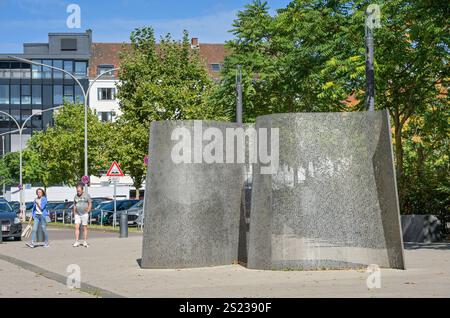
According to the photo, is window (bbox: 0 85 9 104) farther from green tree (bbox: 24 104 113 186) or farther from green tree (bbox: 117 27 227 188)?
green tree (bbox: 117 27 227 188)

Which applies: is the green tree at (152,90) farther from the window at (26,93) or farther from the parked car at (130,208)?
the window at (26,93)

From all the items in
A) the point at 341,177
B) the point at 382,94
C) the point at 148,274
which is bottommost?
the point at 148,274

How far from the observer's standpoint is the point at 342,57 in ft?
84.5

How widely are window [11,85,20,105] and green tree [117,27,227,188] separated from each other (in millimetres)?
56599

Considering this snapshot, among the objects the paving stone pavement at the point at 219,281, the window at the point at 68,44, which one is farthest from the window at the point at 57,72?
the paving stone pavement at the point at 219,281

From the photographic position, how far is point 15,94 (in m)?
111

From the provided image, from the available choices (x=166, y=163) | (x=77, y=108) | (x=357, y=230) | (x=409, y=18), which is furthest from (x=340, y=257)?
(x=77, y=108)

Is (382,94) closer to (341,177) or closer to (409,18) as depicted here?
(409,18)

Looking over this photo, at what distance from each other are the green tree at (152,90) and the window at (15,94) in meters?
56.6

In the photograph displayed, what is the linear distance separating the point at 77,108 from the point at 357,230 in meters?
63.1

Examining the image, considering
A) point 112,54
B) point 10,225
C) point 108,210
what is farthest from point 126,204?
point 112,54

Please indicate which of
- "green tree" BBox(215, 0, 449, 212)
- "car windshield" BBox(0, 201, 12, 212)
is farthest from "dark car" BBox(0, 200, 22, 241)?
"green tree" BBox(215, 0, 449, 212)

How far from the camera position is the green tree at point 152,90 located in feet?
168

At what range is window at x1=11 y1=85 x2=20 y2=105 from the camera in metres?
111
